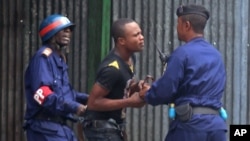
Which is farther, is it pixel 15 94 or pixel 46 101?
pixel 15 94

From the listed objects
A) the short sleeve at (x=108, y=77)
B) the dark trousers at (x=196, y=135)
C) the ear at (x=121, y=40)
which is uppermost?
the ear at (x=121, y=40)

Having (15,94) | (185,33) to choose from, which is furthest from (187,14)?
(15,94)

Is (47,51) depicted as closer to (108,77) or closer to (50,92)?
(50,92)

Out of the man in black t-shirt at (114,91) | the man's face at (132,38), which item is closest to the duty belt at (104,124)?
the man in black t-shirt at (114,91)

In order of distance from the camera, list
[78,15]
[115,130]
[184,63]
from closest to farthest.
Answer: [184,63] < [115,130] < [78,15]

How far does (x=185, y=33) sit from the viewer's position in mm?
5855

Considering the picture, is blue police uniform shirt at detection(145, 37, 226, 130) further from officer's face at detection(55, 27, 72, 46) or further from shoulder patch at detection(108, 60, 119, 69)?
officer's face at detection(55, 27, 72, 46)

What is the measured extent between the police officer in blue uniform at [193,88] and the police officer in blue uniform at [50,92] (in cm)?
75

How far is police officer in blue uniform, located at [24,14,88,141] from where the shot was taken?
6039mm

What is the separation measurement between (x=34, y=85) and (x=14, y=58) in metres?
2.19

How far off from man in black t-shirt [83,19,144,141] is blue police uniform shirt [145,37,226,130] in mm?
313

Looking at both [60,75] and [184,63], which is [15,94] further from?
[184,63]

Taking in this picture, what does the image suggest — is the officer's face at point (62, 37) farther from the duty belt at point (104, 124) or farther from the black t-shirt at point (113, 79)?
the duty belt at point (104, 124)

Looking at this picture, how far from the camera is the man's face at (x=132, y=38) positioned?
6109 mm
